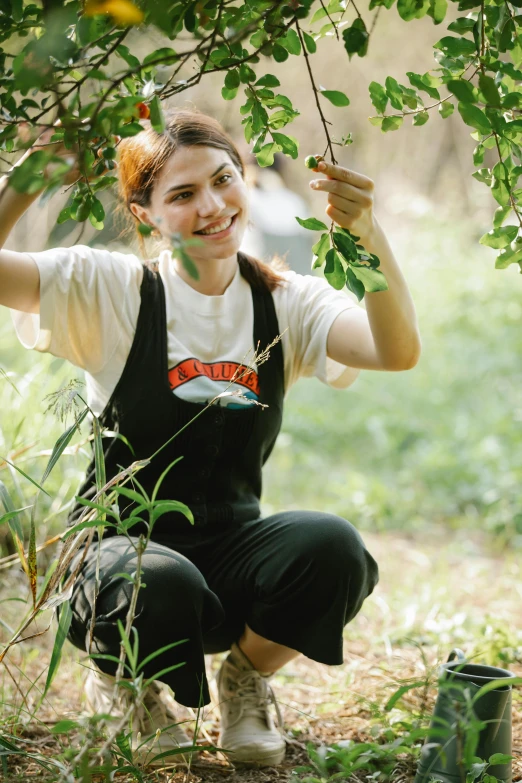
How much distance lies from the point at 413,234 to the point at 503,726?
6.91 m

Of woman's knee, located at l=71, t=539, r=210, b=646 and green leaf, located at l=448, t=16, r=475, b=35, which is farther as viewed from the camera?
woman's knee, located at l=71, t=539, r=210, b=646

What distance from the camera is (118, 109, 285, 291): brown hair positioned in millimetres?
1705

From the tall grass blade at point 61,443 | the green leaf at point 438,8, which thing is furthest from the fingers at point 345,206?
the tall grass blade at point 61,443

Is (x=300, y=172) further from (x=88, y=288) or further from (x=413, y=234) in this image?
(x=88, y=288)

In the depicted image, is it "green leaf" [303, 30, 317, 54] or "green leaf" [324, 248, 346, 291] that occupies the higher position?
"green leaf" [303, 30, 317, 54]

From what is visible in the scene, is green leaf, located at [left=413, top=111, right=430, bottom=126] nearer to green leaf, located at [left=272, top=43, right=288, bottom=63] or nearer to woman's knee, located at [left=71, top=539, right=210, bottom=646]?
green leaf, located at [left=272, top=43, right=288, bottom=63]

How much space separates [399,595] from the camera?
270cm

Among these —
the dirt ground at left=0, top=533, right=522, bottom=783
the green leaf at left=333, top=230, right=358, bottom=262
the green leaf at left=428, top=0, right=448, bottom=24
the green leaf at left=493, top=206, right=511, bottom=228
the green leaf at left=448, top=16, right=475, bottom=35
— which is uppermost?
the green leaf at left=448, top=16, right=475, bottom=35

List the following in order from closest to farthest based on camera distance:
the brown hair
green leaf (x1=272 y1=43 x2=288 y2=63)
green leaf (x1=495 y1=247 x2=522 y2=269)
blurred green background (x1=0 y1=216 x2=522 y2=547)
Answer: green leaf (x1=272 y1=43 x2=288 y2=63)
green leaf (x1=495 y1=247 x2=522 y2=269)
the brown hair
blurred green background (x1=0 y1=216 x2=522 y2=547)

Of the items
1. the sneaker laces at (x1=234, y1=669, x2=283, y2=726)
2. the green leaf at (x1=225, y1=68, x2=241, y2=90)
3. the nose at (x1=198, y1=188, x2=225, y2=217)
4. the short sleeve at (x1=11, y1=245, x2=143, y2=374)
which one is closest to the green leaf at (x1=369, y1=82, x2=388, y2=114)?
the green leaf at (x1=225, y1=68, x2=241, y2=90)

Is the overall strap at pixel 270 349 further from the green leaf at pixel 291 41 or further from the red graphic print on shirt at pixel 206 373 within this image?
the green leaf at pixel 291 41

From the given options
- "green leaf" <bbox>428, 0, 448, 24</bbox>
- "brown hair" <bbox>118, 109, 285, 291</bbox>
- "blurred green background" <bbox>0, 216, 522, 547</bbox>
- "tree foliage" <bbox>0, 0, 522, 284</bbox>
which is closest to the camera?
"tree foliage" <bbox>0, 0, 522, 284</bbox>

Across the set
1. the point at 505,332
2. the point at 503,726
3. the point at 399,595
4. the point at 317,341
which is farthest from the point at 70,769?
the point at 505,332

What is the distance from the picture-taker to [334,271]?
3.93ft
